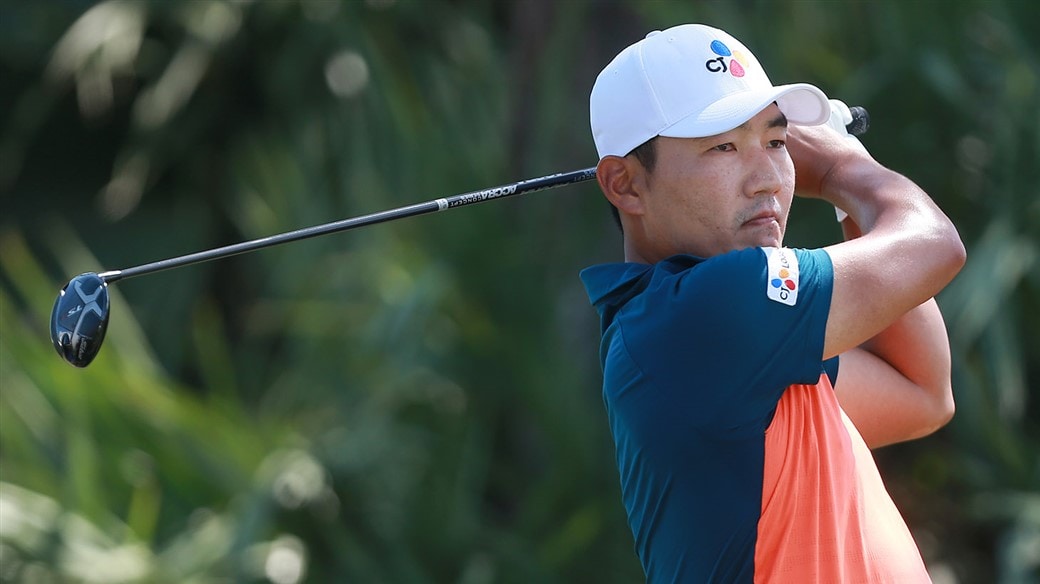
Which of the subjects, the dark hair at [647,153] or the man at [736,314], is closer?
the man at [736,314]

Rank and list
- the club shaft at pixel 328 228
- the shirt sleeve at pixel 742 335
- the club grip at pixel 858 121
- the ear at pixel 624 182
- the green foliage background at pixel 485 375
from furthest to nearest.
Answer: the green foliage background at pixel 485 375 → the club grip at pixel 858 121 → the club shaft at pixel 328 228 → the ear at pixel 624 182 → the shirt sleeve at pixel 742 335

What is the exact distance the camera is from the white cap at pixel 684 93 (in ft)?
6.94

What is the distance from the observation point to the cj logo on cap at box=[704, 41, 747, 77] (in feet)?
7.14

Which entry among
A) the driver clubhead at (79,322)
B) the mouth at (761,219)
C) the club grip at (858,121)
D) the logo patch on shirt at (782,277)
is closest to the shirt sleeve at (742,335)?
the logo patch on shirt at (782,277)

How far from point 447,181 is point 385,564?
1237 millimetres

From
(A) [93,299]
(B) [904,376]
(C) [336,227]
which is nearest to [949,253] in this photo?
(B) [904,376]

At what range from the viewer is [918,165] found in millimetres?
4488

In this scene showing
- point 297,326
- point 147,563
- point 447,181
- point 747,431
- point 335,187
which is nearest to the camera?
point 747,431

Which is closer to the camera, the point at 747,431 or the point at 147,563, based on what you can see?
the point at 747,431

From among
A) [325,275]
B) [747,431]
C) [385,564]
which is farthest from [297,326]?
[747,431]

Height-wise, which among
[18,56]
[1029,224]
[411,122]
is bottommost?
[1029,224]

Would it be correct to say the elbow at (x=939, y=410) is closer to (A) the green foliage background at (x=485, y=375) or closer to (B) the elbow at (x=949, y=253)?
(B) the elbow at (x=949, y=253)

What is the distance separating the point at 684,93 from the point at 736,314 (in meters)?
0.37

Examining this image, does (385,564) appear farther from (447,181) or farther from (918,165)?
(918,165)
